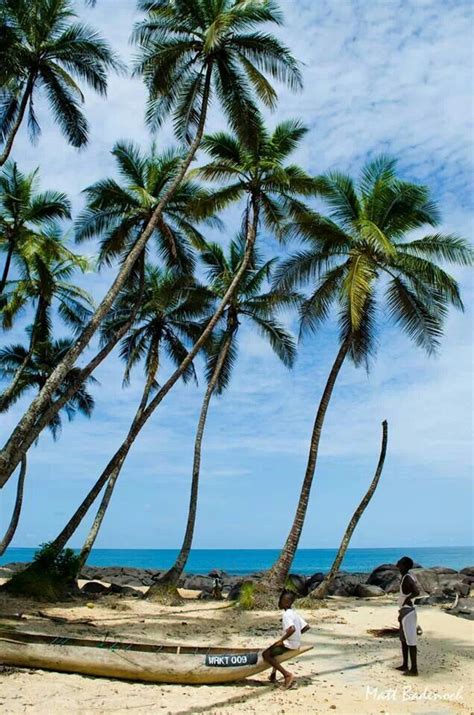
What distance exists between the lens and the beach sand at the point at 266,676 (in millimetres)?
7625

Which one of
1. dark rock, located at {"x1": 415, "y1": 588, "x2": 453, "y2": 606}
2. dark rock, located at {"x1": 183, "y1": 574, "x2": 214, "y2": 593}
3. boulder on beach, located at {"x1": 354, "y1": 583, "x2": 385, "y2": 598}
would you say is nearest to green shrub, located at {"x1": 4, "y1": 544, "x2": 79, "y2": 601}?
dark rock, located at {"x1": 183, "y1": 574, "x2": 214, "y2": 593}

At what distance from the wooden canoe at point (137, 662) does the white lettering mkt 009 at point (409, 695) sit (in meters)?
1.07

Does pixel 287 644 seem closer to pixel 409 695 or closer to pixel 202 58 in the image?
pixel 409 695

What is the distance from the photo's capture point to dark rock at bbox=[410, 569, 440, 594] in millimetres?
25280

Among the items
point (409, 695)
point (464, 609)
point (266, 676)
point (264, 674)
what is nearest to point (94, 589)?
point (464, 609)

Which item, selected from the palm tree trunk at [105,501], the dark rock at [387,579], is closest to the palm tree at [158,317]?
the palm tree trunk at [105,501]

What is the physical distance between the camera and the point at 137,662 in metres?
8.41

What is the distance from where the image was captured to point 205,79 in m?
17.5

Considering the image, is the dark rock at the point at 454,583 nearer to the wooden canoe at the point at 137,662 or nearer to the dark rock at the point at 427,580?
the dark rock at the point at 427,580

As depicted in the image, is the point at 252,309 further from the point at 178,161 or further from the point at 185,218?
the point at 178,161

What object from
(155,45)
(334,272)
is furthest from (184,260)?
(155,45)

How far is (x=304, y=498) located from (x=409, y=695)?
10569 mm

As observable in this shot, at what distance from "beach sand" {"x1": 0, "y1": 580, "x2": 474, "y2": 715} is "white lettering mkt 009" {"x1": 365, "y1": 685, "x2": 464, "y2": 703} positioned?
0.01 m

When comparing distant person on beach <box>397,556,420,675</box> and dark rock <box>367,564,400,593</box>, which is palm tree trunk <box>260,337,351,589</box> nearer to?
dark rock <box>367,564,400,593</box>
